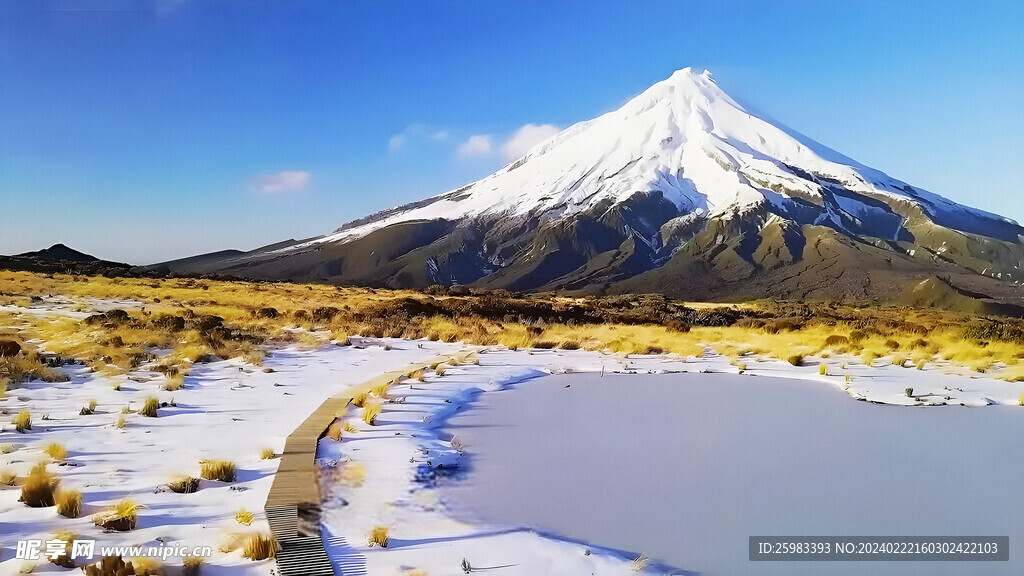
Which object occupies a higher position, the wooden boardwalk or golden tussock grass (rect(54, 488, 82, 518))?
golden tussock grass (rect(54, 488, 82, 518))

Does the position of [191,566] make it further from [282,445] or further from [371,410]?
[371,410]

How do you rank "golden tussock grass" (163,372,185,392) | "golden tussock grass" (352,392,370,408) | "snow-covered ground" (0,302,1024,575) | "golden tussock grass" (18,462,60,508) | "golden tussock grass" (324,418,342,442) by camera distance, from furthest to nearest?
"golden tussock grass" (163,372,185,392) < "golden tussock grass" (352,392,370,408) < "golden tussock grass" (324,418,342,442) < "golden tussock grass" (18,462,60,508) < "snow-covered ground" (0,302,1024,575)

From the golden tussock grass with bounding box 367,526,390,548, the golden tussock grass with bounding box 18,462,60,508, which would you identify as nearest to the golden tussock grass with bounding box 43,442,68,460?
the golden tussock grass with bounding box 18,462,60,508

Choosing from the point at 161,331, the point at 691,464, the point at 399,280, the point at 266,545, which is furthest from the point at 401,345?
the point at 399,280

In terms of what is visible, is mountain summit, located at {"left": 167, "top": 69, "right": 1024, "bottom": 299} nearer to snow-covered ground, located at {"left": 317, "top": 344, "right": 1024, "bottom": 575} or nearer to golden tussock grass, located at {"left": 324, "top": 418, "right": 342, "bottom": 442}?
snow-covered ground, located at {"left": 317, "top": 344, "right": 1024, "bottom": 575}

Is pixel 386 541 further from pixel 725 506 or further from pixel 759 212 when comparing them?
pixel 759 212

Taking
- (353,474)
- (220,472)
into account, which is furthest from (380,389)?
(220,472)

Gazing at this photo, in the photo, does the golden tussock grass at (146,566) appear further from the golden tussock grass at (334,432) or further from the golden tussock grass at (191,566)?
the golden tussock grass at (334,432)

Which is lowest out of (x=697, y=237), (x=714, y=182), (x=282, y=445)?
(x=282, y=445)
